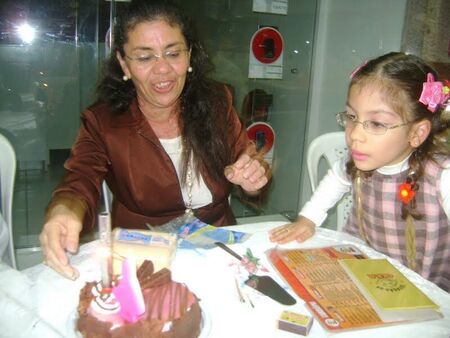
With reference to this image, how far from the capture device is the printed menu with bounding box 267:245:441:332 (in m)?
0.93

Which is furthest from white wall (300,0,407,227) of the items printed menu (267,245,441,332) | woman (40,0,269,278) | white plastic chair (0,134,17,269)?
white plastic chair (0,134,17,269)

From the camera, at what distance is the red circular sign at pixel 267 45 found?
3.15m

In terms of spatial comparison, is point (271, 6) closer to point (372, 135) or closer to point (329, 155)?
point (329, 155)

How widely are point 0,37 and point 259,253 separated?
86.6 inches

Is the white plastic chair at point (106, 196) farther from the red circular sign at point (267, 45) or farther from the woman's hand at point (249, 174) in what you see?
the red circular sign at point (267, 45)

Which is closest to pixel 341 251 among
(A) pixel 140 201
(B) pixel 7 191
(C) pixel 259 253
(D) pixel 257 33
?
(C) pixel 259 253

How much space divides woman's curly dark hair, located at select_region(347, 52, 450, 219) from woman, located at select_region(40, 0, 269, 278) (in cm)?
49

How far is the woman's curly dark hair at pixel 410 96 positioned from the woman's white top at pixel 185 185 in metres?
0.71

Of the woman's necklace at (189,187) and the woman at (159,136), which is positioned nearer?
the woman at (159,136)

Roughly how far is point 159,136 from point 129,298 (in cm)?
101

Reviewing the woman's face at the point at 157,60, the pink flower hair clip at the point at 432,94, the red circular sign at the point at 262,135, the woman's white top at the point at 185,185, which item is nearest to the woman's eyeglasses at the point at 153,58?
the woman's face at the point at 157,60

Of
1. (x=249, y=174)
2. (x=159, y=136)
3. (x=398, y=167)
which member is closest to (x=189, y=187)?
(x=159, y=136)

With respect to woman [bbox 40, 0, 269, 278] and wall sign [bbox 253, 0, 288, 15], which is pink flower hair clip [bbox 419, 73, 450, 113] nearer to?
woman [bbox 40, 0, 269, 278]

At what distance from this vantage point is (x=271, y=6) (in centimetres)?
315
